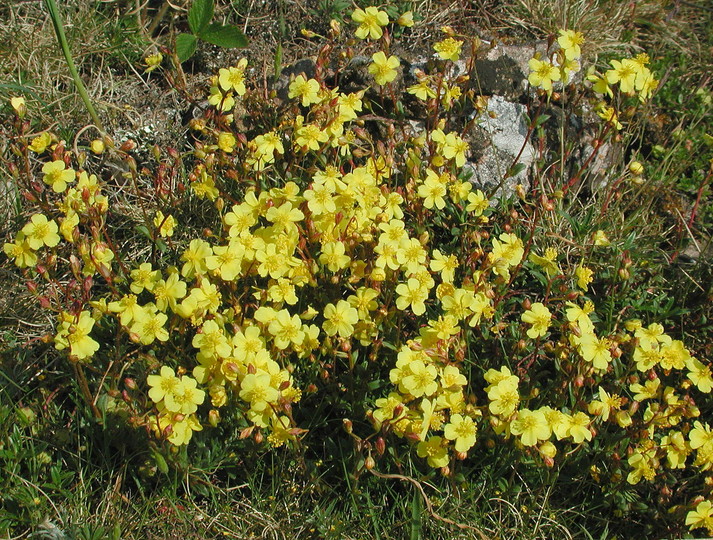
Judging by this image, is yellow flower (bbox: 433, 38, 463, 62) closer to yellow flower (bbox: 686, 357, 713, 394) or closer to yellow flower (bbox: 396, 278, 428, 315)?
yellow flower (bbox: 396, 278, 428, 315)

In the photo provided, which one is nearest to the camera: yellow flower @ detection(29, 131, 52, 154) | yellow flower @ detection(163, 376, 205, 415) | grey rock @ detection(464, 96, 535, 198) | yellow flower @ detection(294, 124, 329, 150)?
yellow flower @ detection(163, 376, 205, 415)

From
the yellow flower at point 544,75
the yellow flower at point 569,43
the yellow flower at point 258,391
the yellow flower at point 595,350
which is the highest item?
the yellow flower at point 569,43

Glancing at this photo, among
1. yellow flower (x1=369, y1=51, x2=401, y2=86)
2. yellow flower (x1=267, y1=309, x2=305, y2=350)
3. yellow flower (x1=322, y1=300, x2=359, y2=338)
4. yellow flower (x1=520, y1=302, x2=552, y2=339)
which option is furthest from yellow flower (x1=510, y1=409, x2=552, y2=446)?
yellow flower (x1=369, y1=51, x2=401, y2=86)

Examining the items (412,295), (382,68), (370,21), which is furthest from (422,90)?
(412,295)

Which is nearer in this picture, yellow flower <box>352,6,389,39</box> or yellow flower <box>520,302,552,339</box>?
yellow flower <box>520,302,552,339</box>

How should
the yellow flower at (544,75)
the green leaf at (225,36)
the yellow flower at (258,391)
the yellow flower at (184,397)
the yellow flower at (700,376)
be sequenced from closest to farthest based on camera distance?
1. the yellow flower at (258,391)
2. the yellow flower at (184,397)
3. the yellow flower at (700,376)
4. the yellow flower at (544,75)
5. the green leaf at (225,36)

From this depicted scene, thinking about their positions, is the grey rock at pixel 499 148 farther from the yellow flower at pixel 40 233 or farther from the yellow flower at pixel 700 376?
the yellow flower at pixel 40 233

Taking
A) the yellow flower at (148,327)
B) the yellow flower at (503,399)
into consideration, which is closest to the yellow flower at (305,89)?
the yellow flower at (148,327)
